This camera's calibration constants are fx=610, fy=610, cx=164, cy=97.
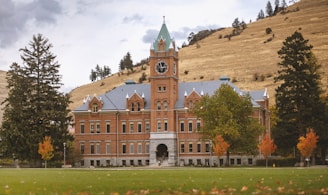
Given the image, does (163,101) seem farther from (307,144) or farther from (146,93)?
(307,144)

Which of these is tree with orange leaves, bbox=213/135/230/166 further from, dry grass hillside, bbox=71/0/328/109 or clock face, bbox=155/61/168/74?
dry grass hillside, bbox=71/0/328/109

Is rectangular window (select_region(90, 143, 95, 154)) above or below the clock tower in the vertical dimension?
below

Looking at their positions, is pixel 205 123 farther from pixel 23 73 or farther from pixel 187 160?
pixel 23 73

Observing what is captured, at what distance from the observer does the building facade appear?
95938 millimetres

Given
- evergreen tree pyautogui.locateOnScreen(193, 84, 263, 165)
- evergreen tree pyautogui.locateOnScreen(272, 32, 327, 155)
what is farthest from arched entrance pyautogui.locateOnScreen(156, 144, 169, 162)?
evergreen tree pyautogui.locateOnScreen(272, 32, 327, 155)

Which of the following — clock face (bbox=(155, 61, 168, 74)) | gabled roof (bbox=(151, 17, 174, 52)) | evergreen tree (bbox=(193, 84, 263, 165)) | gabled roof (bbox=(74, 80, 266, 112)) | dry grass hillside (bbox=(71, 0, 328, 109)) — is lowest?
evergreen tree (bbox=(193, 84, 263, 165))

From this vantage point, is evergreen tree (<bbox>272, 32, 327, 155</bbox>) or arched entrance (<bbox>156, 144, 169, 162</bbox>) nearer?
evergreen tree (<bbox>272, 32, 327, 155</bbox>)

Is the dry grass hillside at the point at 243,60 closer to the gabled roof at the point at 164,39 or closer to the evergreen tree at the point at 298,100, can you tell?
the gabled roof at the point at 164,39

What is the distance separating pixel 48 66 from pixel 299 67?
1457 inches

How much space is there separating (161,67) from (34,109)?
21420 millimetres

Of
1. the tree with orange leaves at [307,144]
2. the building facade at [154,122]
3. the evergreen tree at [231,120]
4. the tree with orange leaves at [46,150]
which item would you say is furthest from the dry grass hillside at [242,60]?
the tree with orange leaves at [46,150]

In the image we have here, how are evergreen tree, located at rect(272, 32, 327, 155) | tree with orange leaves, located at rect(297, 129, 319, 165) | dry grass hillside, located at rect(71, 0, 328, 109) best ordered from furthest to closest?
dry grass hillside, located at rect(71, 0, 328, 109) → evergreen tree, located at rect(272, 32, 327, 155) → tree with orange leaves, located at rect(297, 129, 319, 165)

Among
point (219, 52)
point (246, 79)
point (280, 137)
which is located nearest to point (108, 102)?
point (280, 137)

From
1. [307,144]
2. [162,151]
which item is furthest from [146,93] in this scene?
[307,144]
